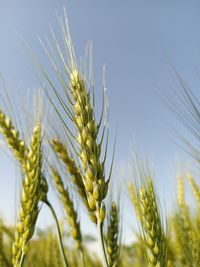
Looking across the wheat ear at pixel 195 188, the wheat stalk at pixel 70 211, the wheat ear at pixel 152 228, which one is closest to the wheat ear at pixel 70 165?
the wheat stalk at pixel 70 211

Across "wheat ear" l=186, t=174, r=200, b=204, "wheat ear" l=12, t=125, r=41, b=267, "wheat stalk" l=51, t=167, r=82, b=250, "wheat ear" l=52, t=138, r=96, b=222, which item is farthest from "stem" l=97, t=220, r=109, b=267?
"wheat ear" l=186, t=174, r=200, b=204

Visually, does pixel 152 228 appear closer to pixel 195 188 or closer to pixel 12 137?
pixel 12 137

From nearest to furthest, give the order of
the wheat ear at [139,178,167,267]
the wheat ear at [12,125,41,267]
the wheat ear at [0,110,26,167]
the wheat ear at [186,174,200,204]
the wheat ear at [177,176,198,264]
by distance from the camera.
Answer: the wheat ear at [139,178,167,267], the wheat ear at [12,125,41,267], the wheat ear at [0,110,26,167], the wheat ear at [177,176,198,264], the wheat ear at [186,174,200,204]

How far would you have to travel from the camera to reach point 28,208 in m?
1.24

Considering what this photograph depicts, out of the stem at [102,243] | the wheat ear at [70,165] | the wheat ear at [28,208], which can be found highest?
the wheat ear at [70,165]

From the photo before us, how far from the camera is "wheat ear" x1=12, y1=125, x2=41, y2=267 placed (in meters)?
1.20

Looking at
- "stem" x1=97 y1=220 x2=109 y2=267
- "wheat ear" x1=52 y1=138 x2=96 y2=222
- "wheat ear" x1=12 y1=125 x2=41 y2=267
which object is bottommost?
"stem" x1=97 y1=220 x2=109 y2=267

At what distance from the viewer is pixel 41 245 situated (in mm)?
2420

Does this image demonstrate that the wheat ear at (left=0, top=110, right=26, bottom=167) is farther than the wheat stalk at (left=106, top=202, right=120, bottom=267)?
Yes

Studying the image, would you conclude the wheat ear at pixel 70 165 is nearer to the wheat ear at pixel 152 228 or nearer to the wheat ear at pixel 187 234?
the wheat ear at pixel 152 228

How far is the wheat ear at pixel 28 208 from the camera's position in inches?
47.1

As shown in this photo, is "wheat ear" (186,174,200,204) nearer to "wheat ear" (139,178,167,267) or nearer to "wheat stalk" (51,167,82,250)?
"wheat stalk" (51,167,82,250)

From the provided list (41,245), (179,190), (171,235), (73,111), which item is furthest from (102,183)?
(179,190)

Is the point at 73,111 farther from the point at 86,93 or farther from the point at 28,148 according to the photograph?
the point at 28,148
